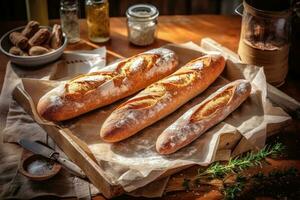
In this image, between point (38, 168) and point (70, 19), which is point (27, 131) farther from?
point (70, 19)

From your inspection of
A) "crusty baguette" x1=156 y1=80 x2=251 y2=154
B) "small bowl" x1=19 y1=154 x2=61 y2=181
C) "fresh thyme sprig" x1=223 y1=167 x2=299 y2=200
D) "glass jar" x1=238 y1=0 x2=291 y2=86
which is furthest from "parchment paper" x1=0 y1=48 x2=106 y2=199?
"glass jar" x1=238 y1=0 x2=291 y2=86

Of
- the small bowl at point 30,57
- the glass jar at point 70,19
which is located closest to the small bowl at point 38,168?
the small bowl at point 30,57

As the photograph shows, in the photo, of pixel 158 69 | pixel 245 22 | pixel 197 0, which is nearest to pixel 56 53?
pixel 158 69

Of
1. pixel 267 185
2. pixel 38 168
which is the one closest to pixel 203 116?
pixel 267 185

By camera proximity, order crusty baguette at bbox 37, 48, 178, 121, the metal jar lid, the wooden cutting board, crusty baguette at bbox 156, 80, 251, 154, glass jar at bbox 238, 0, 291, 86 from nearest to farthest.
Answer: the wooden cutting board < crusty baguette at bbox 156, 80, 251, 154 < crusty baguette at bbox 37, 48, 178, 121 < glass jar at bbox 238, 0, 291, 86 < the metal jar lid

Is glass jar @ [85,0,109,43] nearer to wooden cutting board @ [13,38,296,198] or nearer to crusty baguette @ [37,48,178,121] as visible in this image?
crusty baguette @ [37,48,178,121]
